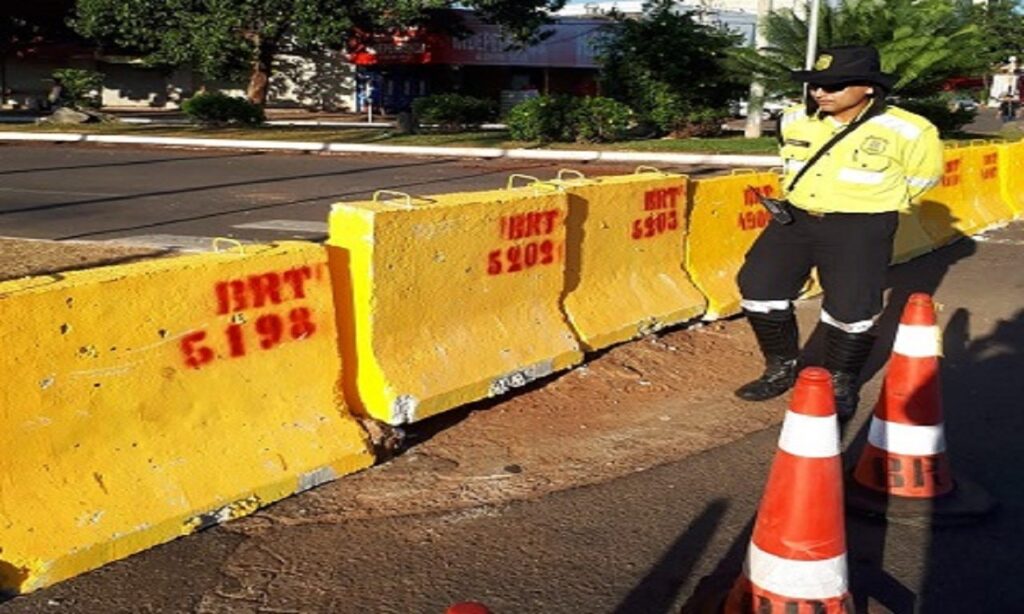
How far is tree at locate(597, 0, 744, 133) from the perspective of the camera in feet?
91.4

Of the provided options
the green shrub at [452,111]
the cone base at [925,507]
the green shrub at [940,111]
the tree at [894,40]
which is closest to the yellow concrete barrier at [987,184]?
the tree at [894,40]

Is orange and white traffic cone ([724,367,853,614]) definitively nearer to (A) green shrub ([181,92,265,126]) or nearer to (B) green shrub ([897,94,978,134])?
(B) green shrub ([897,94,978,134])

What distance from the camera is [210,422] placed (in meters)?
4.25

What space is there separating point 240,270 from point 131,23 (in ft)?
101

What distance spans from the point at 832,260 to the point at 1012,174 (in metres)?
9.39

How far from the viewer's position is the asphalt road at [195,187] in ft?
38.0

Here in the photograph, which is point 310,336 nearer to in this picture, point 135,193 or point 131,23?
point 135,193

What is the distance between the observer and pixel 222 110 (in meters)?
31.6

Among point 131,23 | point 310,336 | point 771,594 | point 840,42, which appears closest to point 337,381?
point 310,336

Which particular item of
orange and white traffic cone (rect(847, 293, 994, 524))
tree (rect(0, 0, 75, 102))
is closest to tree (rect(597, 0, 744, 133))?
tree (rect(0, 0, 75, 102))

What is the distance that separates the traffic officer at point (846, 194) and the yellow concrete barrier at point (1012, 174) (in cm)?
855

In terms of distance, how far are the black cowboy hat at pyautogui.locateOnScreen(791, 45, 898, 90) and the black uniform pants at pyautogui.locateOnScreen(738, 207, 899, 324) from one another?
65cm

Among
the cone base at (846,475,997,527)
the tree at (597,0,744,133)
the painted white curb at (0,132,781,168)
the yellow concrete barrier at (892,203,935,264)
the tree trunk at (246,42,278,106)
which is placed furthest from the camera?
the tree trunk at (246,42,278,106)

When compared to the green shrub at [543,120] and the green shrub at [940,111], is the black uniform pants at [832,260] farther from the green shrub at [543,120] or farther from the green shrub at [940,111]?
the green shrub at [543,120]
